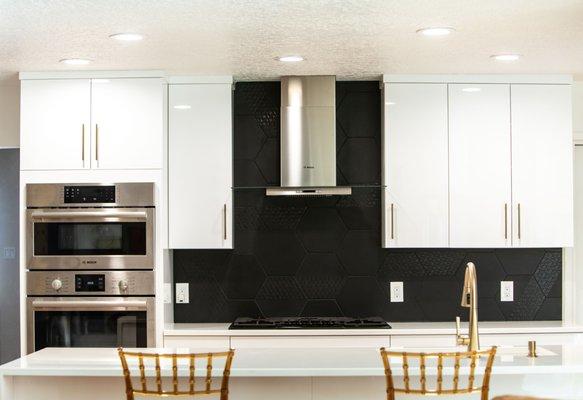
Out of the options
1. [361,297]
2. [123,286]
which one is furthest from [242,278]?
[123,286]

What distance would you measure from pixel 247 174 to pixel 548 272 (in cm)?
209

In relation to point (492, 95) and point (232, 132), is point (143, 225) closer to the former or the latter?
point (232, 132)

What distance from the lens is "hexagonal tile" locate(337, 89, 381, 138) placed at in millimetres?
5840

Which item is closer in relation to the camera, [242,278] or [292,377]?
[292,377]

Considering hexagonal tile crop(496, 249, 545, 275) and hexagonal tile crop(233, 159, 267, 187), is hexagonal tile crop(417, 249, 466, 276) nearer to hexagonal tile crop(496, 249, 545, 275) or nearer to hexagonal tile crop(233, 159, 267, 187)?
hexagonal tile crop(496, 249, 545, 275)

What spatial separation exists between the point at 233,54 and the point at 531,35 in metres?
1.56

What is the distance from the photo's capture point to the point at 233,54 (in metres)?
4.84

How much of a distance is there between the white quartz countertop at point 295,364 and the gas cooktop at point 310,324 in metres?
1.40

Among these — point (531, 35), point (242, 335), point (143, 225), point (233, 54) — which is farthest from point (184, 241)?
point (531, 35)

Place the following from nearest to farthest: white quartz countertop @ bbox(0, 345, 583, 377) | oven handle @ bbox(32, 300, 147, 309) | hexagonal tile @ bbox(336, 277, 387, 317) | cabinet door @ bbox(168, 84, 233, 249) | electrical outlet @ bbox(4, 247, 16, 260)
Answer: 1. white quartz countertop @ bbox(0, 345, 583, 377)
2. oven handle @ bbox(32, 300, 147, 309)
3. cabinet door @ bbox(168, 84, 233, 249)
4. hexagonal tile @ bbox(336, 277, 387, 317)
5. electrical outlet @ bbox(4, 247, 16, 260)

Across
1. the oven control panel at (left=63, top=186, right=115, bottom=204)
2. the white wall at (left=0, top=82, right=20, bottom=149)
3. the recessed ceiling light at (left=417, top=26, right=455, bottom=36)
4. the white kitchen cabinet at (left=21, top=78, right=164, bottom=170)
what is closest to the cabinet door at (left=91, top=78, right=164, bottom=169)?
the white kitchen cabinet at (left=21, top=78, right=164, bottom=170)

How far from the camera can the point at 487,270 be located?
19.3ft

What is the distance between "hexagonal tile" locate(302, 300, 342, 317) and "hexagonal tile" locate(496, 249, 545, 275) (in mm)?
A: 1129

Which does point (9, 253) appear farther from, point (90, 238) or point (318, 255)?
point (318, 255)
